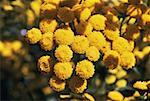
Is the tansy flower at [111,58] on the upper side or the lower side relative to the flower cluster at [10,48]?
upper

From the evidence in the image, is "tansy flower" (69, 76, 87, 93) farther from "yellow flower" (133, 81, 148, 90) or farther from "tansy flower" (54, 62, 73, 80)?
"yellow flower" (133, 81, 148, 90)

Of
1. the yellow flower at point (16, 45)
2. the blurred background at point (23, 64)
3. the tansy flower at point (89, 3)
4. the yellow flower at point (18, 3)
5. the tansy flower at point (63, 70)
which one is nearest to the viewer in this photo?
the tansy flower at point (63, 70)

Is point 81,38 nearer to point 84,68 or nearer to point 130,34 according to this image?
point 84,68

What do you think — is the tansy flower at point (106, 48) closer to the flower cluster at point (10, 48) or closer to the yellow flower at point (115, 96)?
the yellow flower at point (115, 96)

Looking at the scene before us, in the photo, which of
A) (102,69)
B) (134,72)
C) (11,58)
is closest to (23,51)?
(11,58)

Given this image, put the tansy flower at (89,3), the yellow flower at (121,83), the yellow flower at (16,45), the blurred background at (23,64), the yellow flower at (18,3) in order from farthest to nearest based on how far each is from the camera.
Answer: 1. the yellow flower at (16,45)
2. the yellow flower at (18,3)
3. the blurred background at (23,64)
4. the yellow flower at (121,83)
5. the tansy flower at (89,3)

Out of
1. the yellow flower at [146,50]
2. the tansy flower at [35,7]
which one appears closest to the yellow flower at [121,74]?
the yellow flower at [146,50]

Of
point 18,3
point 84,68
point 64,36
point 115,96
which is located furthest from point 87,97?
point 18,3
